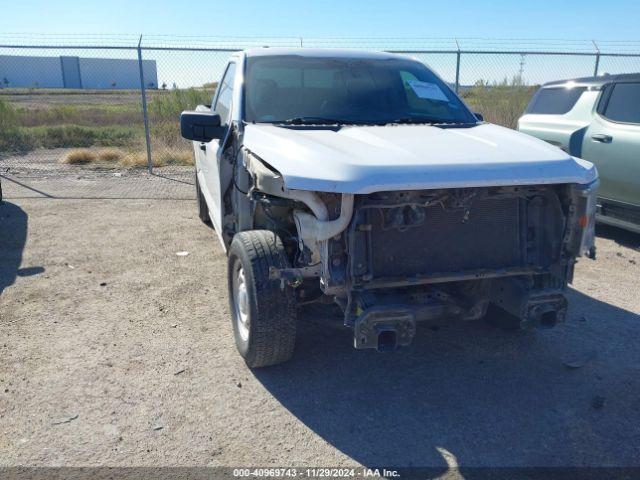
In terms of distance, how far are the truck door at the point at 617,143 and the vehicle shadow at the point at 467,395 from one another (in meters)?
2.25

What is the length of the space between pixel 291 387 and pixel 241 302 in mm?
662

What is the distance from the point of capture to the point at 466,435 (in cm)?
307

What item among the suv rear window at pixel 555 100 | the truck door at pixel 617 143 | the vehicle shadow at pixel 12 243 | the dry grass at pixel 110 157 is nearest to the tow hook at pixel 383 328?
the vehicle shadow at pixel 12 243

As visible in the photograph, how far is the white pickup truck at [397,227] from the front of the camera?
296 cm

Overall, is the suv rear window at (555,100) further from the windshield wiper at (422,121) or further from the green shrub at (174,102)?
the green shrub at (174,102)

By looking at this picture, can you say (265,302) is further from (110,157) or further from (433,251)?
(110,157)

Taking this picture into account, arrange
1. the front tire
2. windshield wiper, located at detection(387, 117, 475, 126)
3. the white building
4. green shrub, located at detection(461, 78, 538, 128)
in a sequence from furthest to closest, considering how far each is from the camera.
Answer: the white building < green shrub, located at detection(461, 78, 538, 128) < windshield wiper, located at detection(387, 117, 475, 126) < the front tire

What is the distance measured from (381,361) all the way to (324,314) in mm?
565

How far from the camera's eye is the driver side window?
15.5ft

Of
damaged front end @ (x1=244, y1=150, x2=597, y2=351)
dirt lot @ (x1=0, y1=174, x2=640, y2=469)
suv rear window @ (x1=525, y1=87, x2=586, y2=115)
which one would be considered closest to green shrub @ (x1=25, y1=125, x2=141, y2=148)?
suv rear window @ (x1=525, y1=87, x2=586, y2=115)

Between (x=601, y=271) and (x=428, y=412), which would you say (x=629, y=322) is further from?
(x=428, y=412)

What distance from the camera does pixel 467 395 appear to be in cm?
346

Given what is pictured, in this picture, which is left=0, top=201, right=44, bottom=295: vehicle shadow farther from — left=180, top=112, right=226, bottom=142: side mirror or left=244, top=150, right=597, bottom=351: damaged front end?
left=244, top=150, right=597, bottom=351: damaged front end

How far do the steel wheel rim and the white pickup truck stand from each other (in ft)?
0.04
